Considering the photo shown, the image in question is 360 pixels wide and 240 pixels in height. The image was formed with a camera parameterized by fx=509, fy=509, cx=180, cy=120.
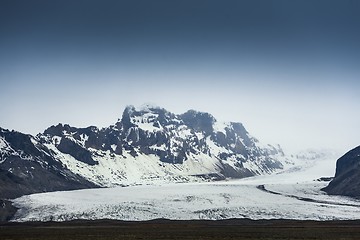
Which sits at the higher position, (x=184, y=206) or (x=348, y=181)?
(x=348, y=181)

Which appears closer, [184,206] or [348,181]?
[184,206]

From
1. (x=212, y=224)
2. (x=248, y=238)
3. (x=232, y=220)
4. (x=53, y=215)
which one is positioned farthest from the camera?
(x=53, y=215)

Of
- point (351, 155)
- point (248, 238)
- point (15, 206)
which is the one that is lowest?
point (248, 238)

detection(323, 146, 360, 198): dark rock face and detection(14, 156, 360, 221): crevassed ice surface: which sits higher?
detection(323, 146, 360, 198): dark rock face

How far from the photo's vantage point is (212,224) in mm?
99938

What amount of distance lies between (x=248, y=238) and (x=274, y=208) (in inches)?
2136

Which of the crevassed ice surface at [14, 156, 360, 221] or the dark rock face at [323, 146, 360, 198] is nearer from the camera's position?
the crevassed ice surface at [14, 156, 360, 221]

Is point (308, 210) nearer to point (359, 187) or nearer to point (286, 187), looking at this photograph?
point (359, 187)

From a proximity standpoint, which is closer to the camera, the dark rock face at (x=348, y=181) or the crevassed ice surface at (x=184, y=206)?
the crevassed ice surface at (x=184, y=206)

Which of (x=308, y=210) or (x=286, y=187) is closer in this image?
(x=308, y=210)

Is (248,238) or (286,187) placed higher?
(286,187)

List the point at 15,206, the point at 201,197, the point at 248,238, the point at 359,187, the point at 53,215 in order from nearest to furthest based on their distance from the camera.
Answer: the point at 248,238
the point at 53,215
the point at 15,206
the point at 201,197
the point at 359,187

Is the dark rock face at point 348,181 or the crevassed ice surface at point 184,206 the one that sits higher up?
the dark rock face at point 348,181

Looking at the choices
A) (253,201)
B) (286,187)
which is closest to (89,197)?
(253,201)
